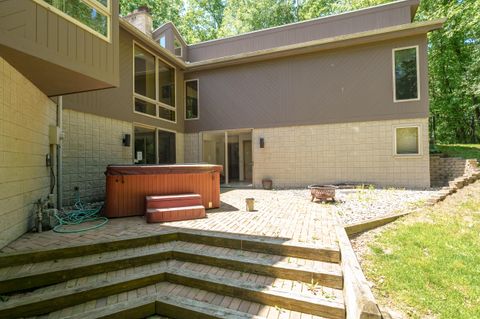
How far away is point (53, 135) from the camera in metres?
4.69

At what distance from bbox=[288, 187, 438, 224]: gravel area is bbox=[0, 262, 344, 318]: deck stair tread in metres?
2.19

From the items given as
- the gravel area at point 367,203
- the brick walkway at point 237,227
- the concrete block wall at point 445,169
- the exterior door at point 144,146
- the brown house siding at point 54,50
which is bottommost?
the brick walkway at point 237,227

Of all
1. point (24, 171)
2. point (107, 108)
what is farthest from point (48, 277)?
point (107, 108)

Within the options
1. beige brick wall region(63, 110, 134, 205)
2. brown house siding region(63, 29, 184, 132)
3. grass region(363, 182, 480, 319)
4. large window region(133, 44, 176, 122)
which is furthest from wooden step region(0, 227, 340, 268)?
large window region(133, 44, 176, 122)

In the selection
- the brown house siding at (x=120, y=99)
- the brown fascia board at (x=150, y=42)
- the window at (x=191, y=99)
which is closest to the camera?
the brown house siding at (x=120, y=99)

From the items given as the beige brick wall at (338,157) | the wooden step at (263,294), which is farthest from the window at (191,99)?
the wooden step at (263,294)

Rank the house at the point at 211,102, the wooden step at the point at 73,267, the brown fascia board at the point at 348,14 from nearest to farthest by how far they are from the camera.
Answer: the wooden step at the point at 73,267 < the house at the point at 211,102 < the brown fascia board at the point at 348,14

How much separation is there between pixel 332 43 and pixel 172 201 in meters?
7.60

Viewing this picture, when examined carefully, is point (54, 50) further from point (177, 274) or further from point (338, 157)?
point (338, 157)

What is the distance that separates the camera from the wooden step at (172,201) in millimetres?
4570

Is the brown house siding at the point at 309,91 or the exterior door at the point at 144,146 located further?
the brown house siding at the point at 309,91

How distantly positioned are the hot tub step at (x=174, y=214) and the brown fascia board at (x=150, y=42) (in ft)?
18.5

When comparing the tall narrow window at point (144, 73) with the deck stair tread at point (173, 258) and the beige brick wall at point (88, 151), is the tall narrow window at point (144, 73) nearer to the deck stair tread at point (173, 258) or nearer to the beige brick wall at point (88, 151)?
the beige brick wall at point (88, 151)

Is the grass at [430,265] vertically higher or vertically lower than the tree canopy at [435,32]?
lower
